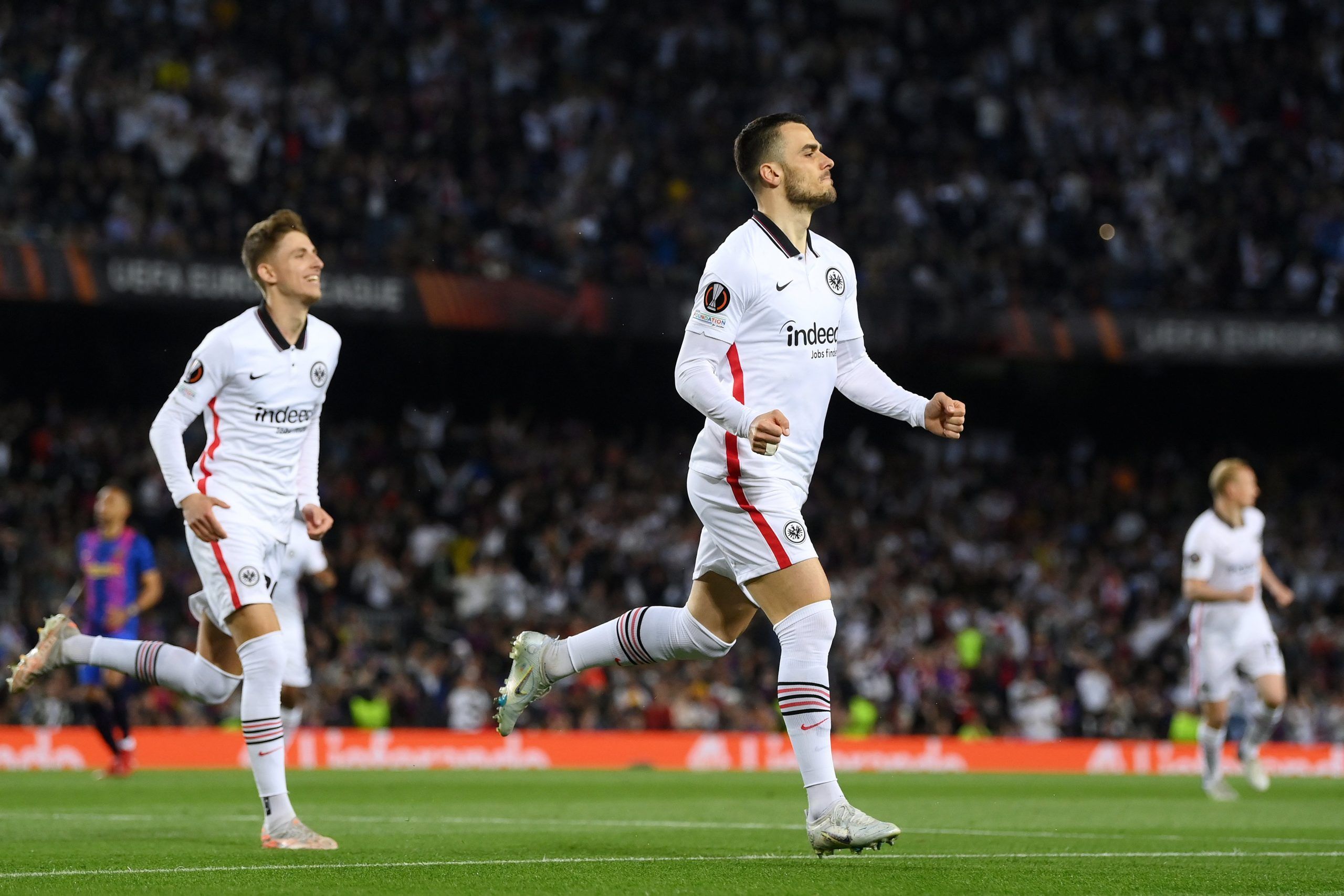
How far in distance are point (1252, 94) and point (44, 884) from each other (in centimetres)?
2598

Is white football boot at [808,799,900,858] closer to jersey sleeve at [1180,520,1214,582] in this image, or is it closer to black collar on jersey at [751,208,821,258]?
black collar on jersey at [751,208,821,258]

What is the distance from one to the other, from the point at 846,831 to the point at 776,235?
2.22 metres

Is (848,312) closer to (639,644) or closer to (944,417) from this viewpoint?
(944,417)

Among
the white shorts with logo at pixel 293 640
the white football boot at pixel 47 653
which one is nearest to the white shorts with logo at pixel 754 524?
the white football boot at pixel 47 653

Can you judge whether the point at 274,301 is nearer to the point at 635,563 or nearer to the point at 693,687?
the point at 693,687

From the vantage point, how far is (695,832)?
8344 millimetres

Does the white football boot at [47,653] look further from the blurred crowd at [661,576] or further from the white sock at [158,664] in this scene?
the blurred crowd at [661,576]

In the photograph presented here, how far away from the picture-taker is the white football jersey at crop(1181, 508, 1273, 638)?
13047 mm

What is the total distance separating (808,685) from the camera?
20.8 ft

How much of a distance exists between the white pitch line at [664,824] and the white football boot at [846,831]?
2.47 meters

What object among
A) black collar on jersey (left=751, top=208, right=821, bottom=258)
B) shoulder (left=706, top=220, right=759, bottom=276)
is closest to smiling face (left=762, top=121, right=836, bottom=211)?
black collar on jersey (left=751, top=208, right=821, bottom=258)

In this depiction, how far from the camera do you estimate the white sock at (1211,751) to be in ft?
42.8

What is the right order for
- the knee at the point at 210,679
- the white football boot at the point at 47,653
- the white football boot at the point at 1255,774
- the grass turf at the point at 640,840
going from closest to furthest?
the grass turf at the point at 640,840 → the knee at the point at 210,679 → the white football boot at the point at 47,653 → the white football boot at the point at 1255,774

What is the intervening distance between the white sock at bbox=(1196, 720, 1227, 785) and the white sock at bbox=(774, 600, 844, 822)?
7.53 m
